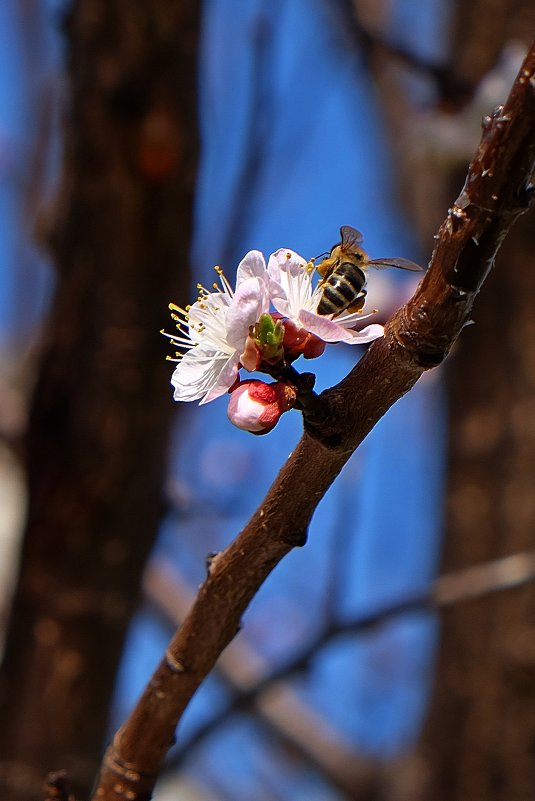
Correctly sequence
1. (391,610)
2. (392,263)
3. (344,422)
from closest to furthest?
(344,422)
(392,263)
(391,610)

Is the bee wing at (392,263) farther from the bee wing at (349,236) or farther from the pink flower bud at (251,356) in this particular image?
the pink flower bud at (251,356)

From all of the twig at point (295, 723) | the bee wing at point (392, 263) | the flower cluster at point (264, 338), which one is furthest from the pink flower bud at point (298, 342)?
the twig at point (295, 723)

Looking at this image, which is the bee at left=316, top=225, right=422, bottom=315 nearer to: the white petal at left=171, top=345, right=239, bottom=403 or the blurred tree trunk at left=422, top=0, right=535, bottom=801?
the white petal at left=171, top=345, right=239, bottom=403

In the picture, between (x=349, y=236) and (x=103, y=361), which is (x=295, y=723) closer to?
(x=103, y=361)

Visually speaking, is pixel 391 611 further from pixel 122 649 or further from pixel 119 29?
pixel 119 29

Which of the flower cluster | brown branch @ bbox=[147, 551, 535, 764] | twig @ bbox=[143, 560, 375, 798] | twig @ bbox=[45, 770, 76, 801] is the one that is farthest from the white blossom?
twig @ bbox=[143, 560, 375, 798]

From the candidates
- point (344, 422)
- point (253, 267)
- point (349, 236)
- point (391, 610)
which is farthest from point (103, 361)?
point (344, 422)
